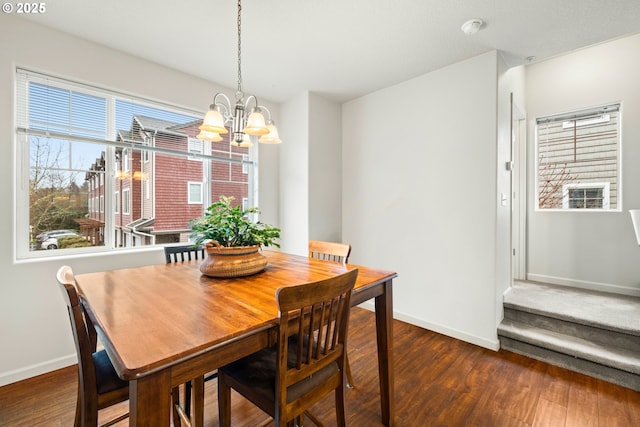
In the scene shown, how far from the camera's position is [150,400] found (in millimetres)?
793

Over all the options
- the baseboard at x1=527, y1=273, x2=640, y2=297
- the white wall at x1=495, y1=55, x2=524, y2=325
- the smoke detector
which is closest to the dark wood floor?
the white wall at x1=495, y1=55, x2=524, y2=325

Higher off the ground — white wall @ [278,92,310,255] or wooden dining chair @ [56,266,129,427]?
white wall @ [278,92,310,255]

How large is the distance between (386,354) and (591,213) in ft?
11.0

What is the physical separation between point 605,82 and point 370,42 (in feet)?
9.73

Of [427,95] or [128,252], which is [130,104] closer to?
[128,252]

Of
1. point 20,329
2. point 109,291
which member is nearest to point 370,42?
point 109,291

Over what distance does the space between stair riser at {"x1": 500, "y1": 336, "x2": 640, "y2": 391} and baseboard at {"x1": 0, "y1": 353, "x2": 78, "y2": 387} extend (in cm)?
368

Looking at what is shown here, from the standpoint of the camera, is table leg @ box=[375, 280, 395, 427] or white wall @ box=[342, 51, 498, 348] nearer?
table leg @ box=[375, 280, 395, 427]

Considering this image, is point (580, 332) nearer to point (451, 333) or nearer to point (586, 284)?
point (451, 333)

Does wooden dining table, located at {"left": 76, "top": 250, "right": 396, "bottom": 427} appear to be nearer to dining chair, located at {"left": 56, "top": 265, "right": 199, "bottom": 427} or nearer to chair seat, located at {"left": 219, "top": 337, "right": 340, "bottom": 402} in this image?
dining chair, located at {"left": 56, "top": 265, "right": 199, "bottom": 427}

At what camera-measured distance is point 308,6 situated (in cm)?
194

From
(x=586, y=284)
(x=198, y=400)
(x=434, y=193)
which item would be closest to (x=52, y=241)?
(x=198, y=400)

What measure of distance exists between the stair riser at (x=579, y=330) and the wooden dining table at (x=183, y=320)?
72.1 inches

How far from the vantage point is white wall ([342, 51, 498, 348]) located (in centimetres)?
256
